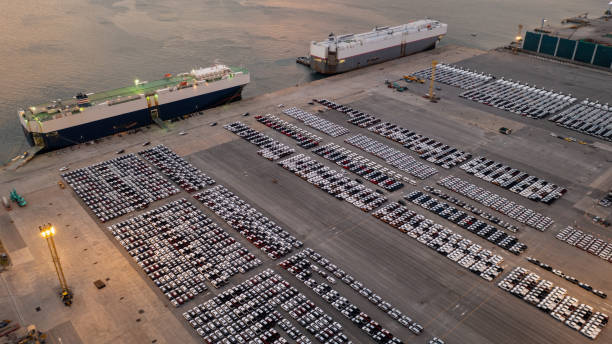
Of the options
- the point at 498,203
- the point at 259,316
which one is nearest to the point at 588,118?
the point at 498,203

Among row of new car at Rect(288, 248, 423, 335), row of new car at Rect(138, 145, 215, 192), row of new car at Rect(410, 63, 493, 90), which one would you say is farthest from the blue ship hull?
row of new car at Rect(410, 63, 493, 90)

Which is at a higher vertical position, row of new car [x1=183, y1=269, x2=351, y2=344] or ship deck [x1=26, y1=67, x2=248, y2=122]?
ship deck [x1=26, y1=67, x2=248, y2=122]

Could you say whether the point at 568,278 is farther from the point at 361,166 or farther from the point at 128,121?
the point at 128,121

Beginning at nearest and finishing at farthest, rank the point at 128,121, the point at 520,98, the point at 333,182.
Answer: the point at 333,182
the point at 128,121
the point at 520,98

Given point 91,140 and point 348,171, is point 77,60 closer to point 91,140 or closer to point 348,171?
point 91,140

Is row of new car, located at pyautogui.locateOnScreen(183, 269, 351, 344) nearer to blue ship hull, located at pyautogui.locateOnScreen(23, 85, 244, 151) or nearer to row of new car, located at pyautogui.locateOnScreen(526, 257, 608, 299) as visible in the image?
row of new car, located at pyautogui.locateOnScreen(526, 257, 608, 299)

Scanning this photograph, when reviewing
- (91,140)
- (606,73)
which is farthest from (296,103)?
(606,73)
